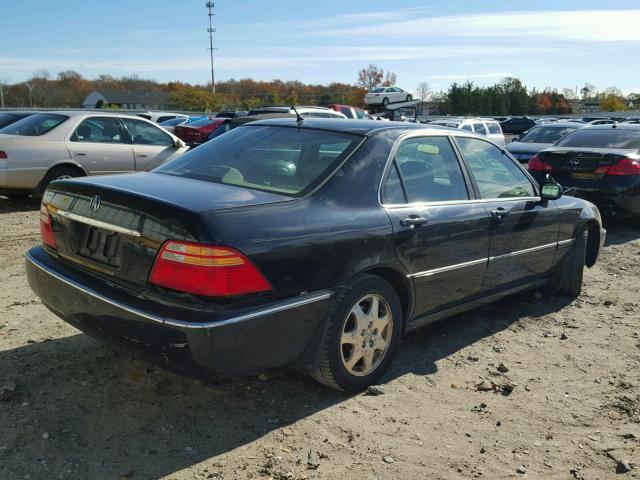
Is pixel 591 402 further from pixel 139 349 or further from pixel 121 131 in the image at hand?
pixel 121 131

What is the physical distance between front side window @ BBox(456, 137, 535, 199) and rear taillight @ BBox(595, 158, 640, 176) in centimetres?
445

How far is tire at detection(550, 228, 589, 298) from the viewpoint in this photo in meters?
5.57

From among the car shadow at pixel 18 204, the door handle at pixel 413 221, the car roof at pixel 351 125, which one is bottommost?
the car shadow at pixel 18 204

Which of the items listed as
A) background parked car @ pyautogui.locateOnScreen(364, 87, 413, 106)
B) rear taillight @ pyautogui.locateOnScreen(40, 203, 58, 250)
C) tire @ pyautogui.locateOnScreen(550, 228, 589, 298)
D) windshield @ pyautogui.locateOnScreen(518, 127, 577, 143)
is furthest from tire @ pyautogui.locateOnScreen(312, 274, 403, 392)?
background parked car @ pyautogui.locateOnScreen(364, 87, 413, 106)

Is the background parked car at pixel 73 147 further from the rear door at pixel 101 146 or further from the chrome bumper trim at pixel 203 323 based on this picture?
the chrome bumper trim at pixel 203 323

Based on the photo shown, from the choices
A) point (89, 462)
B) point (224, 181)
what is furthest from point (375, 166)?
point (89, 462)

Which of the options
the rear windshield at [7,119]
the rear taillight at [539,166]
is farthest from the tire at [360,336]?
the rear windshield at [7,119]

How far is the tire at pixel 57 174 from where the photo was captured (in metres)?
9.00

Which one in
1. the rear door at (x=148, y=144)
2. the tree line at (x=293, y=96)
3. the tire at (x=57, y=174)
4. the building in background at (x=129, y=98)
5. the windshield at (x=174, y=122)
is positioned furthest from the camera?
the building in background at (x=129, y=98)

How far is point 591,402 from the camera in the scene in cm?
374

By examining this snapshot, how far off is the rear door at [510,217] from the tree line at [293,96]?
6747 cm

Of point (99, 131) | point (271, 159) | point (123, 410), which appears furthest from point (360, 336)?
point (99, 131)

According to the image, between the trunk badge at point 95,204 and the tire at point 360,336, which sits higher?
the trunk badge at point 95,204

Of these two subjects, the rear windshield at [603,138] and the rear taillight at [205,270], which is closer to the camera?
the rear taillight at [205,270]
